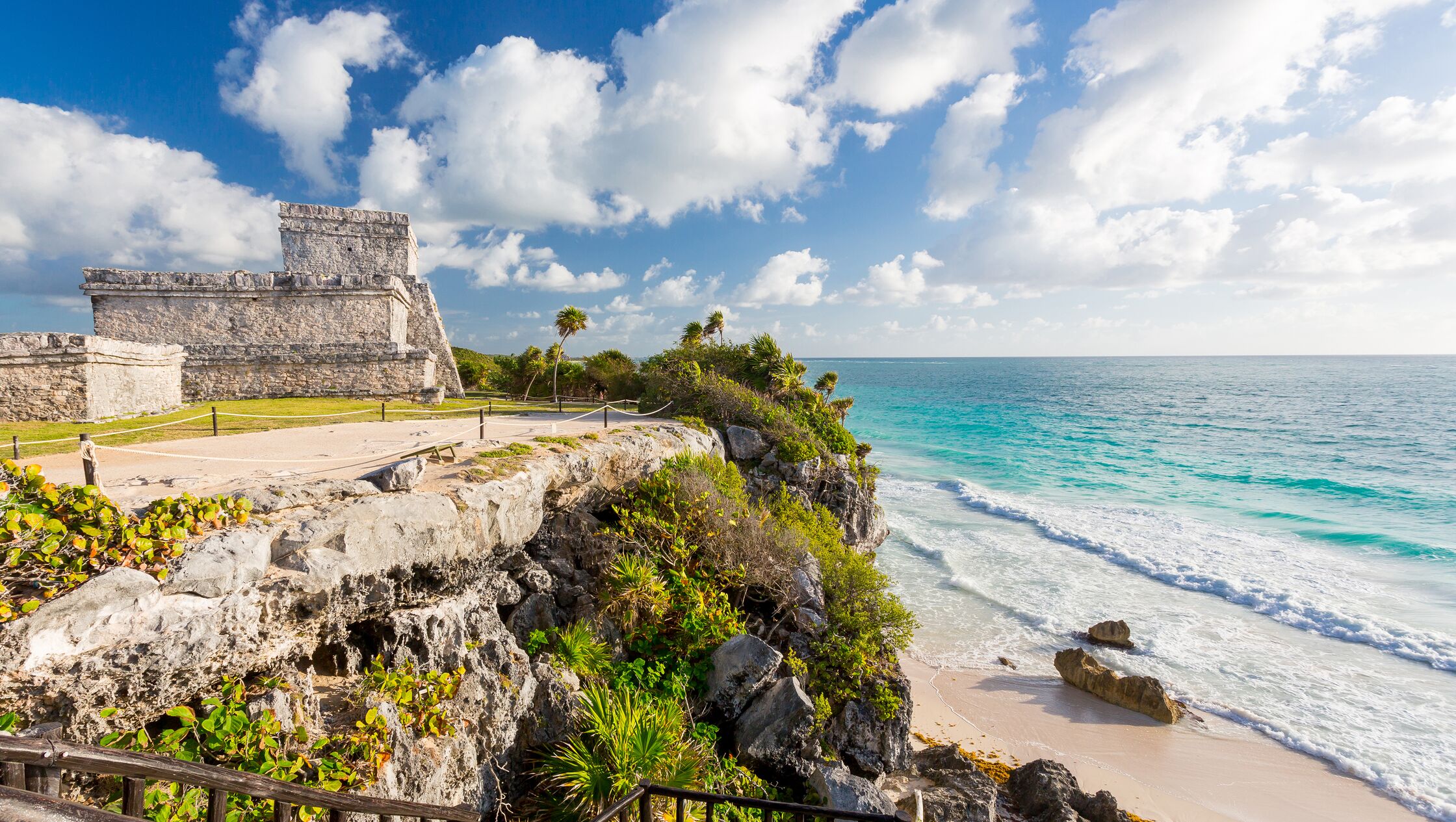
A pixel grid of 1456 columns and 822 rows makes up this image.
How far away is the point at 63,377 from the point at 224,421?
8.91 feet

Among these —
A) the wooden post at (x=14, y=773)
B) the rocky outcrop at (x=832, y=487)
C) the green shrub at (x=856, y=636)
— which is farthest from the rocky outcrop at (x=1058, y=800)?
the wooden post at (x=14, y=773)

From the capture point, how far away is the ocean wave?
12.2 metres

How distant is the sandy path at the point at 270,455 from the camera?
20.1ft

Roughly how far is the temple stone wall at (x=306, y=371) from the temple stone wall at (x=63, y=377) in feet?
13.0

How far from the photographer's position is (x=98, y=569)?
387cm

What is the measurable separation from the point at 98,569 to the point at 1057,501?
2624 cm

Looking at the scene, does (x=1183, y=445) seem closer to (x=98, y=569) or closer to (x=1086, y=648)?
(x=1086, y=648)

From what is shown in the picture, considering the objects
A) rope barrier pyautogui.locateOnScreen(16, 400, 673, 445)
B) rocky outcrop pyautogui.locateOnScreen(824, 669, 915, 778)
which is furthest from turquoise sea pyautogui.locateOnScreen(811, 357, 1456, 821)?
rope barrier pyautogui.locateOnScreen(16, 400, 673, 445)

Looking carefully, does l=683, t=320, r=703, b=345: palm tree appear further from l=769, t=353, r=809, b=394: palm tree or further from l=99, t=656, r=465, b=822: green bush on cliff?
l=99, t=656, r=465, b=822: green bush on cliff

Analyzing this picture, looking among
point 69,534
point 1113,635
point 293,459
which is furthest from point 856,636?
point 293,459

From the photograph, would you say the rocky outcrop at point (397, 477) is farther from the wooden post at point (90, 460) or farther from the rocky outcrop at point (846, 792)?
the rocky outcrop at point (846, 792)

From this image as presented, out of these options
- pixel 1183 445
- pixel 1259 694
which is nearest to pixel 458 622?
pixel 1259 694

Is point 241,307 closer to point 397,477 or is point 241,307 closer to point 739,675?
point 397,477

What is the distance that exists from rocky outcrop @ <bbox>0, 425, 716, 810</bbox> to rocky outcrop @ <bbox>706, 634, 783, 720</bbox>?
187cm
